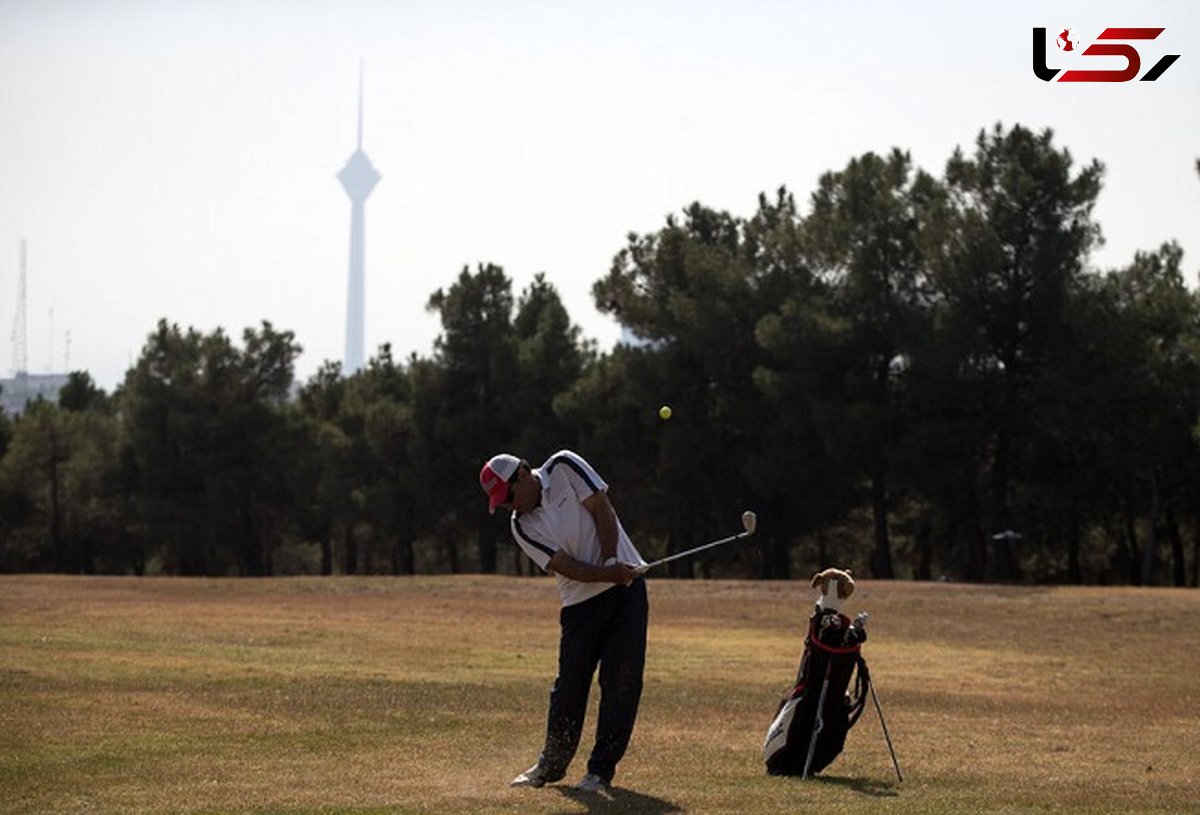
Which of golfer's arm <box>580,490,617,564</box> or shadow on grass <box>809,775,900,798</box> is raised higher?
golfer's arm <box>580,490,617,564</box>

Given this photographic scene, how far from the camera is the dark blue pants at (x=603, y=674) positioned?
14.1 m

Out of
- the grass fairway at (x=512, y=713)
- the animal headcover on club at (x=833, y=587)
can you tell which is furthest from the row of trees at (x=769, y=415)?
the animal headcover on club at (x=833, y=587)

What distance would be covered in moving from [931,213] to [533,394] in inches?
879

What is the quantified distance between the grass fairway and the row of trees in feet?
83.9

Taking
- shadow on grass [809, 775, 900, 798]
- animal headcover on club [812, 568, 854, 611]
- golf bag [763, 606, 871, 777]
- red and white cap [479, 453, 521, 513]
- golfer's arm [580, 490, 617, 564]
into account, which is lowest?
shadow on grass [809, 775, 900, 798]

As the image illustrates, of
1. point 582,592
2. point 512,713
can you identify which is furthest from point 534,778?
point 512,713

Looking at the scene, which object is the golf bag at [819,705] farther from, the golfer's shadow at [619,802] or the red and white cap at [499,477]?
the red and white cap at [499,477]

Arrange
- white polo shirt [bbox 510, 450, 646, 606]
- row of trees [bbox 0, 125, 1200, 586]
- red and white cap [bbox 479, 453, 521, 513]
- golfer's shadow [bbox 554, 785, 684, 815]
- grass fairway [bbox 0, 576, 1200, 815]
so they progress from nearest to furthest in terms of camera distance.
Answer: golfer's shadow [bbox 554, 785, 684, 815]
grass fairway [bbox 0, 576, 1200, 815]
red and white cap [bbox 479, 453, 521, 513]
white polo shirt [bbox 510, 450, 646, 606]
row of trees [bbox 0, 125, 1200, 586]

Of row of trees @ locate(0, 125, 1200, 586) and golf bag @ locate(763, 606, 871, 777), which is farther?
row of trees @ locate(0, 125, 1200, 586)

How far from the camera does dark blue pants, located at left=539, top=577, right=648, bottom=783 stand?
14078mm

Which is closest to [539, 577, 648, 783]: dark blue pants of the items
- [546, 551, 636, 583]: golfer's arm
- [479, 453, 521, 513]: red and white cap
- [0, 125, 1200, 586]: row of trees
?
[546, 551, 636, 583]: golfer's arm

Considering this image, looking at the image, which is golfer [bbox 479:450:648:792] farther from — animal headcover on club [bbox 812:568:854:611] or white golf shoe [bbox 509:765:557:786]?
animal headcover on club [bbox 812:568:854:611]

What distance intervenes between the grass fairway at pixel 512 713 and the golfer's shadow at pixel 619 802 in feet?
0.13

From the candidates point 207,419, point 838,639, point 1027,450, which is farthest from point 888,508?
point 838,639
